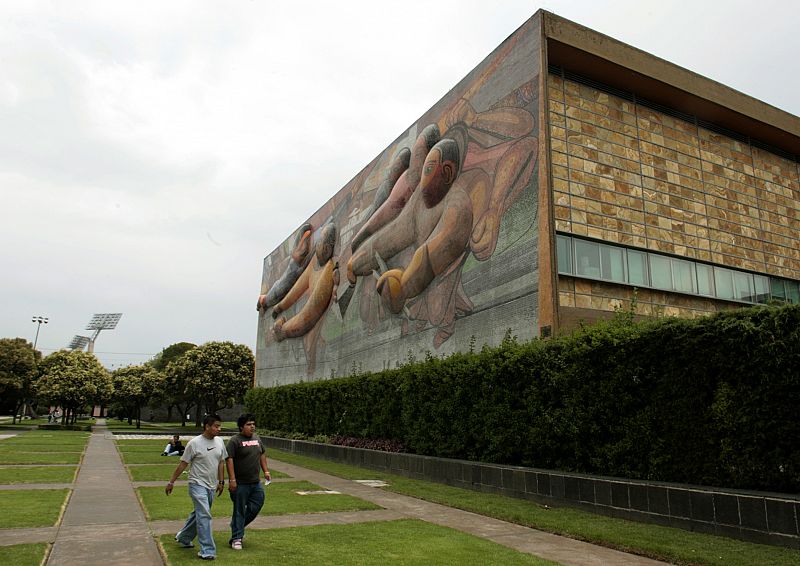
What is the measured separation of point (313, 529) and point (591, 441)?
5.44 m

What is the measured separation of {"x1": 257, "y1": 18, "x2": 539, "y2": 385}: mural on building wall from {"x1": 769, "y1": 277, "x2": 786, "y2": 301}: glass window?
11837 mm

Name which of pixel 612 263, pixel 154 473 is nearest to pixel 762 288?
pixel 612 263

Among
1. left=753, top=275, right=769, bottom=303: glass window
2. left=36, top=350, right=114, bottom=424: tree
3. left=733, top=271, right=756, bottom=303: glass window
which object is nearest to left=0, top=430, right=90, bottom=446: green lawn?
left=36, top=350, right=114, bottom=424: tree

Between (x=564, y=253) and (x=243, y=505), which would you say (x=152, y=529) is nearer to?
(x=243, y=505)

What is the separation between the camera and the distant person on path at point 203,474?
6805mm

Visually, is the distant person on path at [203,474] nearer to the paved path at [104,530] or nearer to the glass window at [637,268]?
the paved path at [104,530]

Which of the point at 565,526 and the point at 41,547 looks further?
the point at 565,526

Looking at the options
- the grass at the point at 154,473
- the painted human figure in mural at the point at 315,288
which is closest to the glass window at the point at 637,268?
the grass at the point at 154,473

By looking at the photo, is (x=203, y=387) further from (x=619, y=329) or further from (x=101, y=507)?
(x=619, y=329)

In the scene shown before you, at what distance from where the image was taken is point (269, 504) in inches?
415

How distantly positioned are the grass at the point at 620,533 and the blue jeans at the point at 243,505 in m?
4.19

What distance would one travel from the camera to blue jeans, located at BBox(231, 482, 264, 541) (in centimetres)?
720

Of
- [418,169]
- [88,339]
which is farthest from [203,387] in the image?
Answer: [88,339]

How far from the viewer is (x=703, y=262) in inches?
792
